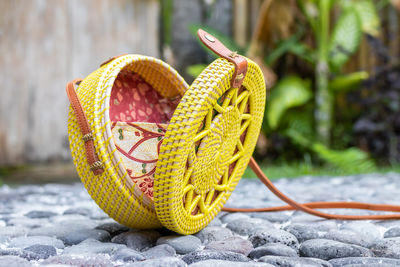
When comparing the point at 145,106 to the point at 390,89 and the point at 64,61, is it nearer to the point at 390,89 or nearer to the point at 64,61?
the point at 64,61

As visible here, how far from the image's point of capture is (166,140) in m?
1.03

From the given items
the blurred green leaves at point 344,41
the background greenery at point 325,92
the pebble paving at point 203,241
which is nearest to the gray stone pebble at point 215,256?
the pebble paving at point 203,241

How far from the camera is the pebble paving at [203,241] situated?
100cm

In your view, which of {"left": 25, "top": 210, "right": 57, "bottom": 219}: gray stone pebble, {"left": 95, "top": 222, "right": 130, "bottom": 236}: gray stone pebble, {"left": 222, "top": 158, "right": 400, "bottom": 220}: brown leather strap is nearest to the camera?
{"left": 95, "top": 222, "right": 130, "bottom": 236}: gray stone pebble

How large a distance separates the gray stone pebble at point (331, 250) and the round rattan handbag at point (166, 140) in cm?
33

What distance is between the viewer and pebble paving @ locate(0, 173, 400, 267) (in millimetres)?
1000

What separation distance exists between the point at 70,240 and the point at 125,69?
1.85 ft

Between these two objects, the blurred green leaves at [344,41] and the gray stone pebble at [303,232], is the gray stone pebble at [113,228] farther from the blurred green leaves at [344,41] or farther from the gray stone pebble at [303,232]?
the blurred green leaves at [344,41]

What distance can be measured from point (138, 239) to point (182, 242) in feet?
0.45

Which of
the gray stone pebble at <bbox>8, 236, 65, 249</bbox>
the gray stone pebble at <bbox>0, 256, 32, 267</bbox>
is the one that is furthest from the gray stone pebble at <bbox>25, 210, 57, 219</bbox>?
the gray stone pebble at <bbox>0, 256, 32, 267</bbox>

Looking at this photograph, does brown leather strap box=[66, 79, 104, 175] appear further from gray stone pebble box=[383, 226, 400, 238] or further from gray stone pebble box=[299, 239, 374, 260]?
gray stone pebble box=[383, 226, 400, 238]

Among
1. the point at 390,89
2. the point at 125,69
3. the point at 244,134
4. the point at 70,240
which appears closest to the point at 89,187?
the point at 70,240

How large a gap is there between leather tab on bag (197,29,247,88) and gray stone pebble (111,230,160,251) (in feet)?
1.68

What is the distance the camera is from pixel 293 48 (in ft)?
12.6
